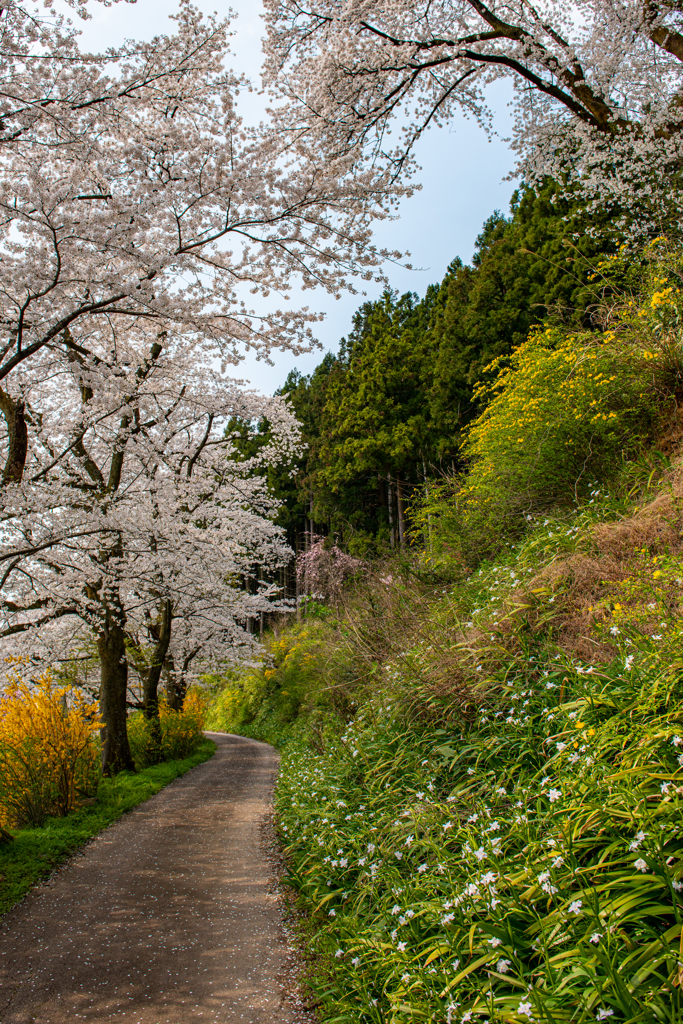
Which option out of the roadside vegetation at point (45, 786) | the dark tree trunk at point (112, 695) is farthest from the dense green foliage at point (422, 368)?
the roadside vegetation at point (45, 786)

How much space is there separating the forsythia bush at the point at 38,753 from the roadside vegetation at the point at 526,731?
2.66 meters

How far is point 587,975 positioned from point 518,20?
10.0 meters

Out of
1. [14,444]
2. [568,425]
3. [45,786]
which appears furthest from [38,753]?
[568,425]

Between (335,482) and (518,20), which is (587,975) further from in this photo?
(335,482)

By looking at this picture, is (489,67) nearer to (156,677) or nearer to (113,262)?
(113,262)

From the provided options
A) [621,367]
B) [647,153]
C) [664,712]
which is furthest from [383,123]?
[664,712]

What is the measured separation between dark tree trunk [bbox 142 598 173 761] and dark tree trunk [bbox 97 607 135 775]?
6.26ft

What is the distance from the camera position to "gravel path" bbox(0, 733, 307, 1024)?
3.04 m

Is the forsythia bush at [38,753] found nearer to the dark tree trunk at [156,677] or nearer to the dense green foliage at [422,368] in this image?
the dark tree trunk at [156,677]

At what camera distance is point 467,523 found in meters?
6.33

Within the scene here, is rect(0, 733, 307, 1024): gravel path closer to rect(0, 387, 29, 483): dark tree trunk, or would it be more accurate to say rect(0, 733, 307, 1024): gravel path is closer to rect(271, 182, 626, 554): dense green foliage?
rect(0, 387, 29, 483): dark tree trunk

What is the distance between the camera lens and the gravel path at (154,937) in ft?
9.98

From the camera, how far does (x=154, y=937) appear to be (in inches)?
153

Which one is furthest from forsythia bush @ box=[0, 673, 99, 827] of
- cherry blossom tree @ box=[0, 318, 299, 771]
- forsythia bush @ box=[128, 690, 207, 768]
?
forsythia bush @ box=[128, 690, 207, 768]
